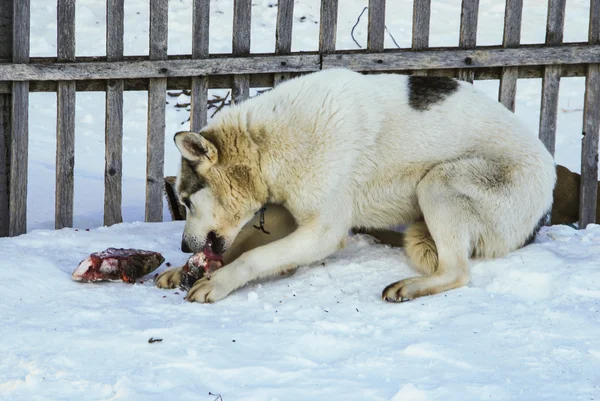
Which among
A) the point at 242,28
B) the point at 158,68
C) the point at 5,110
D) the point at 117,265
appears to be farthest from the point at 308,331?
the point at 5,110

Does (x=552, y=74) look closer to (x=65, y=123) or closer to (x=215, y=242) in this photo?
(x=215, y=242)

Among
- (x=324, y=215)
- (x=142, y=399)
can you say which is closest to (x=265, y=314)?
(x=324, y=215)

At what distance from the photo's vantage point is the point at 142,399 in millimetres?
2709

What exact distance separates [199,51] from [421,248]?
9.01 ft

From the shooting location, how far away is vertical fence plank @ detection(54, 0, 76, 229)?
6.20 meters

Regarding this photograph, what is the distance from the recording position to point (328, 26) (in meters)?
6.31

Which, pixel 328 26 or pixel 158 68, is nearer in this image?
pixel 158 68

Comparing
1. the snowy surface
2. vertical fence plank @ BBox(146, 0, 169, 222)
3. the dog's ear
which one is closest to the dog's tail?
the snowy surface

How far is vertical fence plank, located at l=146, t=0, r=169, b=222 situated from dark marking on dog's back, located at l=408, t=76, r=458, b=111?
234cm

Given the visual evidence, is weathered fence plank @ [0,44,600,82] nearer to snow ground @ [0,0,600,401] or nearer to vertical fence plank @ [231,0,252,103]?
vertical fence plank @ [231,0,252,103]

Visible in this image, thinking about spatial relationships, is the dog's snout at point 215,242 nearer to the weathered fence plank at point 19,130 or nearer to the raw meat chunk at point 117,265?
the raw meat chunk at point 117,265

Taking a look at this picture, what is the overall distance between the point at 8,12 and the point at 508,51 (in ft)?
13.4

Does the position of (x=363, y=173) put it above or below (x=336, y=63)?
below

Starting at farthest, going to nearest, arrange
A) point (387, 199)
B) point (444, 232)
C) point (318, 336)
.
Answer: point (387, 199)
point (444, 232)
point (318, 336)
